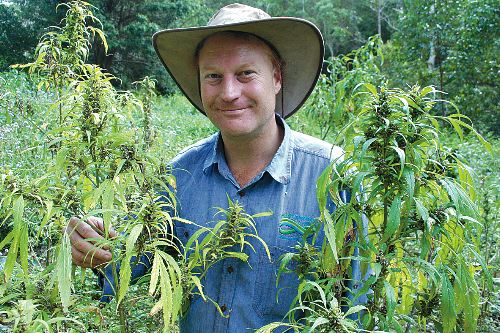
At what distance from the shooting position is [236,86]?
69.9 inches

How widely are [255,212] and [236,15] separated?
0.66 metres

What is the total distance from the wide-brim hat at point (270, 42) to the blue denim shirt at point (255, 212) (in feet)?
0.75

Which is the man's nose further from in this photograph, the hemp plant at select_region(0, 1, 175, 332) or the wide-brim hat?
the hemp plant at select_region(0, 1, 175, 332)

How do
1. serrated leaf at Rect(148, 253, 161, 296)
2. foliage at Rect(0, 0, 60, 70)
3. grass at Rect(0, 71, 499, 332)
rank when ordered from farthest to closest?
foliage at Rect(0, 0, 60, 70), grass at Rect(0, 71, 499, 332), serrated leaf at Rect(148, 253, 161, 296)

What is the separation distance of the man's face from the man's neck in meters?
0.08

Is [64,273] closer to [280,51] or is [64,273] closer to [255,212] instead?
[255,212]

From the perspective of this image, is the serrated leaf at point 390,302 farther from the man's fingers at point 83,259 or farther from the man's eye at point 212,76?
the man's eye at point 212,76

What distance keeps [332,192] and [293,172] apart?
2.02 feet

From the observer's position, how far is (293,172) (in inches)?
75.0

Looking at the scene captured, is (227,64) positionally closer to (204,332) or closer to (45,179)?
(45,179)

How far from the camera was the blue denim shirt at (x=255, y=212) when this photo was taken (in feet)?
5.80

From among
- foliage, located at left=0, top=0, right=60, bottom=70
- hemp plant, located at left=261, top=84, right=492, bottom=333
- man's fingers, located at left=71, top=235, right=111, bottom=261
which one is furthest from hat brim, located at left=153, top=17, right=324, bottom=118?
foliage, located at left=0, top=0, right=60, bottom=70

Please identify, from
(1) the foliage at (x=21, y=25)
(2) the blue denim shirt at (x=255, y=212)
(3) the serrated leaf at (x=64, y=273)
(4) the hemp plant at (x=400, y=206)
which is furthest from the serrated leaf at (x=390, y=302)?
(1) the foliage at (x=21, y=25)

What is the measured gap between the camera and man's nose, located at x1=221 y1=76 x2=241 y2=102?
5.76 feet
